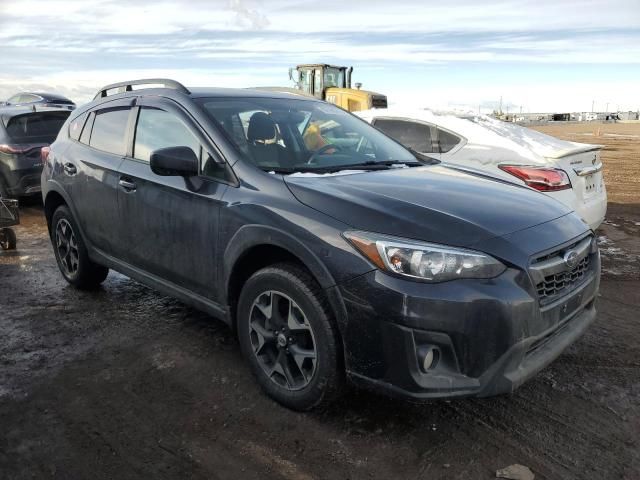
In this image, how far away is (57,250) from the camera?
17.7 ft

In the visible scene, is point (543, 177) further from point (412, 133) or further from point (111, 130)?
point (111, 130)

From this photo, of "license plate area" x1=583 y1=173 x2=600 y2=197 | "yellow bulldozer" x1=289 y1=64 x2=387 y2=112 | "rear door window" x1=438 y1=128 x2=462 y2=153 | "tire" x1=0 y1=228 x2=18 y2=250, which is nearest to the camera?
"license plate area" x1=583 y1=173 x2=600 y2=197

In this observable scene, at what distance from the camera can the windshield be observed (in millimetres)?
3547

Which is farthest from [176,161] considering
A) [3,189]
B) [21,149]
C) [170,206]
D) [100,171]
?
[3,189]

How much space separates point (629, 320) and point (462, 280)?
2.58 m

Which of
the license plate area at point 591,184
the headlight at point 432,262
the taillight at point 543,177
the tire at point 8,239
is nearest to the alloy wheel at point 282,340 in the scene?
the headlight at point 432,262

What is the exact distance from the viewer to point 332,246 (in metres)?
2.77

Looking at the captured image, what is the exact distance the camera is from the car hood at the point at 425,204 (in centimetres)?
272

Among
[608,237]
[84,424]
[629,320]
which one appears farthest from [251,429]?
[608,237]

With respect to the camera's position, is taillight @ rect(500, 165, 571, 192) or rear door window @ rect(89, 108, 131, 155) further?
taillight @ rect(500, 165, 571, 192)

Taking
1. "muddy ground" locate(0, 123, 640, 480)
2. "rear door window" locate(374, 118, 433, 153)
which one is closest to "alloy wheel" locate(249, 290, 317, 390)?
"muddy ground" locate(0, 123, 640, 480)

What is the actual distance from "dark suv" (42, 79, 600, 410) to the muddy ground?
12.5 inches

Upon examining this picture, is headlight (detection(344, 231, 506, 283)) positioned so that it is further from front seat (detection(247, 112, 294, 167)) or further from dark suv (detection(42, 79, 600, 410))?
front seat (detection(247, 112, 294, 167))

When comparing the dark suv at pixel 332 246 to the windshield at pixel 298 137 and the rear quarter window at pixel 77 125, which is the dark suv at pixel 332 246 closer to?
the windshield at pixel 298 137
